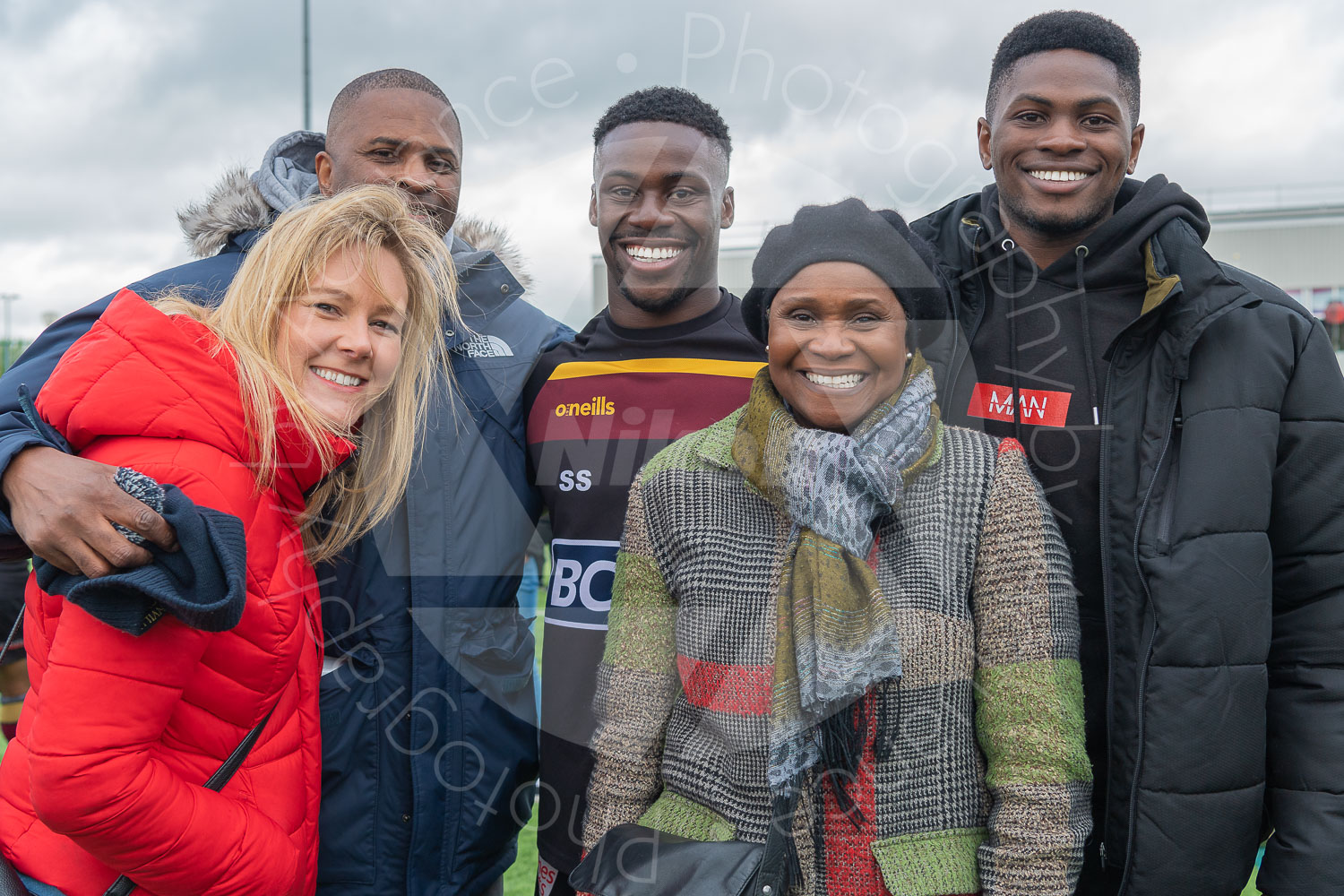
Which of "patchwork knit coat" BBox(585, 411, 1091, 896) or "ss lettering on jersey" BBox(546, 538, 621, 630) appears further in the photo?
"ss lettering on jersey" BBox(546, 538, 621, 630)

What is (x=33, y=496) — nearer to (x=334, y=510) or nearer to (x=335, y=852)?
(x=334, y=510)

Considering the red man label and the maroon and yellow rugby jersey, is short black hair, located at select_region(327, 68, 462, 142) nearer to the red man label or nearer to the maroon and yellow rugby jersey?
the maroon and yellow rugby jersey

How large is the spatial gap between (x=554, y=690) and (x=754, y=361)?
0.95 m

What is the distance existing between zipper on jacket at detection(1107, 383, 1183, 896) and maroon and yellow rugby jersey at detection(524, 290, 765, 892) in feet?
2.99

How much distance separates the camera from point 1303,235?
11.7m

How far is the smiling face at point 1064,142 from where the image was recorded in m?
1.87

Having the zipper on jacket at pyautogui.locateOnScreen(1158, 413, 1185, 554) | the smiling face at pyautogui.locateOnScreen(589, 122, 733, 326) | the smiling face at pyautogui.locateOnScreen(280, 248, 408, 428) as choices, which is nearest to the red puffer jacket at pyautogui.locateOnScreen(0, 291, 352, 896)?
the smiling face at pyautogui.locateOnScreen(280, 248, 408, 428)

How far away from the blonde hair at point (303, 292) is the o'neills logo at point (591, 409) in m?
0.33

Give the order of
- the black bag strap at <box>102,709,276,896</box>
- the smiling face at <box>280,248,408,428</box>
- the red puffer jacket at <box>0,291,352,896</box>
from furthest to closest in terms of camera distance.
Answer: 1. the smiling face at <box>280,248,408,428</box>
2. the black bag strap at <box>102,709,276,896</box>
3. the red puffer jacket at <box>0,291,352,896</box>

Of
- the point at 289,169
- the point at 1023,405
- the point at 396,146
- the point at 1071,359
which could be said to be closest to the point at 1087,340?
the point at 1071,359

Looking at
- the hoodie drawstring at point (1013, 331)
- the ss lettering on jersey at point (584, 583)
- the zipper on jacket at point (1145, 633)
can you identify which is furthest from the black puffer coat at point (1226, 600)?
the ss lettering on jersey at point (584, 583)

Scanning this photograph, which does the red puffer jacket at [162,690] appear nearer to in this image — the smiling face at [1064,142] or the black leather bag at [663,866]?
the black leather bag at [663,866]

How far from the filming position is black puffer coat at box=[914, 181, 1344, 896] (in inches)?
62.4

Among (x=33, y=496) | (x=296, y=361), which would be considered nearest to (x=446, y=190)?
(x=296, y=361)
